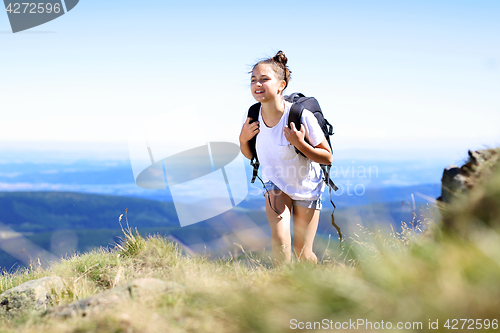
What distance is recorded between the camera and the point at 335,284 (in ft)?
7.96

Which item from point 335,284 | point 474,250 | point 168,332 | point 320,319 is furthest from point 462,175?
point 168,332

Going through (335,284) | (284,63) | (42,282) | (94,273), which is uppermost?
(284,63)

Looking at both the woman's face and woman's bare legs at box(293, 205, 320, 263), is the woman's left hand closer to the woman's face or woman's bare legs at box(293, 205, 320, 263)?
the woman's face

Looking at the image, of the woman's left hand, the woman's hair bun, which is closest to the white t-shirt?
the woman's left hand

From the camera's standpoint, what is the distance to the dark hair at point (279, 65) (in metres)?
5.32

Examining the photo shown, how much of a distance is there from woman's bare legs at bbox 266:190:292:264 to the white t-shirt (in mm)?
141

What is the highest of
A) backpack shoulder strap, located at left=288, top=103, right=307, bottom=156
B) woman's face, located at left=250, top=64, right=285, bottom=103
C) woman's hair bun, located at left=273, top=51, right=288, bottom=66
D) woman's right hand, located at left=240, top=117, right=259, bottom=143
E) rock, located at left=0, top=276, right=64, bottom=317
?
woman's hair bun, located at left=273, top=51, right=288, bottom=66

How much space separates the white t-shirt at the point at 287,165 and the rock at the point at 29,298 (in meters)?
3.51

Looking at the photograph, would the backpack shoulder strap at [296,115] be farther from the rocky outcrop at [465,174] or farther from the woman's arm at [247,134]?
the rocky outcrop at [465,174]

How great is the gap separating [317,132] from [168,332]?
3288 mm

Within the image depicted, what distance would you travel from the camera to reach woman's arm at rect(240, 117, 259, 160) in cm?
537

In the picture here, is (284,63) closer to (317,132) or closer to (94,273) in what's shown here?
(317,132)

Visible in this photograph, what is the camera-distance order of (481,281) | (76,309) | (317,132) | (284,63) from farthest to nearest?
(284,63) → (317,132) → (76,309) → (481,281)

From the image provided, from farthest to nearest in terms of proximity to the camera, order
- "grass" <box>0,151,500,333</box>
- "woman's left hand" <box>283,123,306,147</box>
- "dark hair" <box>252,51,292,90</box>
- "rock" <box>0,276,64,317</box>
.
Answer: "dark hair" <box>252,51,292,90</box> → "rock" <box>0,276,64,317</box> → "woman's left hand" <box>283,123,306,147</box> → "grass" <box>0,151,500,333</box>
